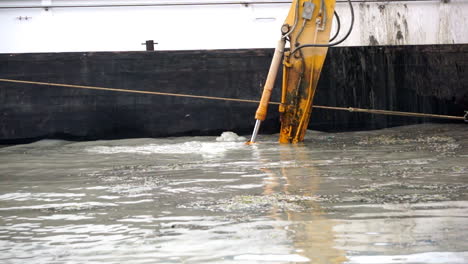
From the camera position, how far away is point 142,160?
23.3 feet

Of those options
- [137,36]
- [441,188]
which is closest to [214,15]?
[137,36]

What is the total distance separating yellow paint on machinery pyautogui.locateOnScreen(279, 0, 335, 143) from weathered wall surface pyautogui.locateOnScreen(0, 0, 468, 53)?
1.30m

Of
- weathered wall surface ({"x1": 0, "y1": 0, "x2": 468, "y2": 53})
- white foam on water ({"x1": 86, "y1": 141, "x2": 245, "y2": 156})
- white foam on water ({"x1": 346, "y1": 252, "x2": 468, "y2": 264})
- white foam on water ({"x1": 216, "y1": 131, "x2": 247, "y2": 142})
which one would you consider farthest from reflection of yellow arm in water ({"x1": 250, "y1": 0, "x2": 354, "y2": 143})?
white foam on water ({"x1": 346, "y1": 252, "x2": 468, "y2": 264})

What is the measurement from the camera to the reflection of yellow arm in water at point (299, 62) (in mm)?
8789

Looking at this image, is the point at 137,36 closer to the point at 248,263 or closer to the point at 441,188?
the point at 441,188

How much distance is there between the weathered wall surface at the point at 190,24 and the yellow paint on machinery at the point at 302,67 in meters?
1.30

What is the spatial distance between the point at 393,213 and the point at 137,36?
695 cm

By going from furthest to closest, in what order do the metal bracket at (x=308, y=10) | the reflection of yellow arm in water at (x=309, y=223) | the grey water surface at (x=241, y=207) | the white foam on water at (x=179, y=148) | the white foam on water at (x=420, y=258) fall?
the metal bracket at (x=308, y=10) → the white foam on water at (x=179, y=148) → the grey water surface at (x=241, y=207) → the reflection of yellow arm in water at (x=309, y=223) → the white foam on water at (x=420, y=258)

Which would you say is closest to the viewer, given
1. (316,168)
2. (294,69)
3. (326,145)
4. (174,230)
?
(174,230)

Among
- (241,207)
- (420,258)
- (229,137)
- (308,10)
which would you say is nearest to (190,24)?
(229,137)

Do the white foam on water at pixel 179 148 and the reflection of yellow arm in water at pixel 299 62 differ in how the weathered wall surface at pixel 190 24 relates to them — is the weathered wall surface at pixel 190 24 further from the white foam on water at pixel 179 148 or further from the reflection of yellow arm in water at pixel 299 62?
the white foam on water at pixel 179 148

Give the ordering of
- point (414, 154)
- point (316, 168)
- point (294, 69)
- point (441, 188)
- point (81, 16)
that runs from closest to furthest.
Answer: point (441, 188)
point (316, 168)
point (414, 154)
point (294, 69)
point (81, 16)

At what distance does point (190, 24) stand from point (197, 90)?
915 millimetres

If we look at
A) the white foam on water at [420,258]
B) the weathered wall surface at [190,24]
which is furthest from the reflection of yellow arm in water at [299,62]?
the white foam on water at [420,258]
